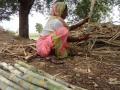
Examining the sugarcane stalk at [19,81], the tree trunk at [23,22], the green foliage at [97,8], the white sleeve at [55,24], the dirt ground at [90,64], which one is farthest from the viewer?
the tree trunk at [23,22]

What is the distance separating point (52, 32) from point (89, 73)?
1.37 metres

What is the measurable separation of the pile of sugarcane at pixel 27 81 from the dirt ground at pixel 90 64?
1.92 ft

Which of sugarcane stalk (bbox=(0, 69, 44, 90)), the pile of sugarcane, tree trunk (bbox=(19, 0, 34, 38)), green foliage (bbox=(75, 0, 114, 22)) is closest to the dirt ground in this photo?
the pile of sugarcane

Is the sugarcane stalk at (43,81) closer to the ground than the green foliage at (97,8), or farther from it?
closer to the ground

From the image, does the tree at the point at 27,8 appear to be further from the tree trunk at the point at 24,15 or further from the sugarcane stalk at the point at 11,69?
the sugarcane stalk at the point at 11,69

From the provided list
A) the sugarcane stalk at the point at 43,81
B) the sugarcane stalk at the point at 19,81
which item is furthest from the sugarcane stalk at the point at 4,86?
the sugarcane stalk at the point at 43,81

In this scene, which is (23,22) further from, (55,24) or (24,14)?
(55,24)

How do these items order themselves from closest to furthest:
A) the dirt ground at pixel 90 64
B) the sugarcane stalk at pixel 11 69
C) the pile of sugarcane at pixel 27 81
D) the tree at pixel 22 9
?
1. the pile of sugarcane at pixel 27 81
2. the sugarcane stalk at pixel 11 69
3. the dirt ground at pixel 90 64
4. the tree at pixel 22 9

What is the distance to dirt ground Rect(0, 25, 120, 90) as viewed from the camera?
20.4 feet

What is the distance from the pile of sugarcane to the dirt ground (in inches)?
23.0

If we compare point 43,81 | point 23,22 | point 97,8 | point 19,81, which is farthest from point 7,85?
point 23,22

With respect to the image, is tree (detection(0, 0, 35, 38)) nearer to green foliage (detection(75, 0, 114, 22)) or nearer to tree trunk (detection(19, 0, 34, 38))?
tree trunk (detection(19, 0, 34, 38))

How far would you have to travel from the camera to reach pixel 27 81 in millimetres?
5555

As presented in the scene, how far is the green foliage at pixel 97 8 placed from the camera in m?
15.8
